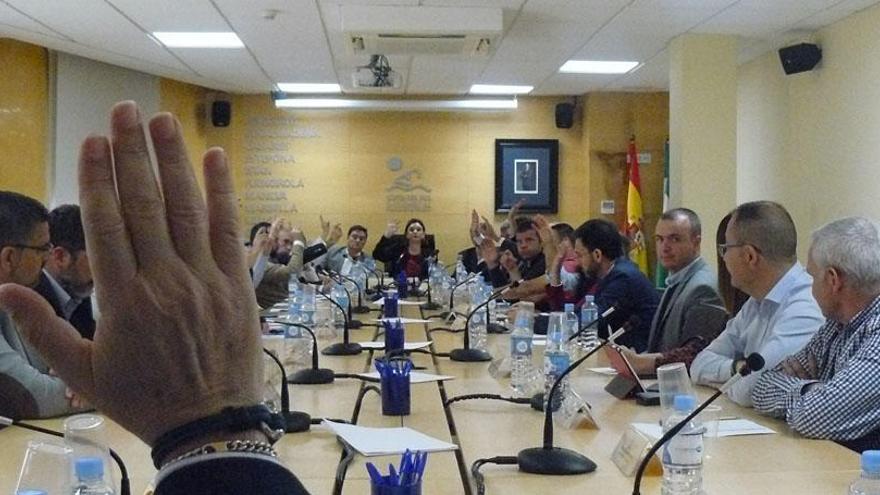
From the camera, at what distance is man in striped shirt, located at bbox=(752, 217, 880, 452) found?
2428mm

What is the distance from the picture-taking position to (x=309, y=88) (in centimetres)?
1030

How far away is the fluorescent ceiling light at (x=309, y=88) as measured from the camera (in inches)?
396

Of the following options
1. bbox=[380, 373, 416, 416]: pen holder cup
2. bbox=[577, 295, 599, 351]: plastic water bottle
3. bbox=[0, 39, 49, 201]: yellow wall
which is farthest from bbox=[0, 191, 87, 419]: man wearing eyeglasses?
bbox=[0, 39, 49, 201]: yellow wall

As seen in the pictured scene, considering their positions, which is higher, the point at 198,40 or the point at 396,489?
the point at 198,40

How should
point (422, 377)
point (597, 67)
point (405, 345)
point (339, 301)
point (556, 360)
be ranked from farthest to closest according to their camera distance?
1. point (597, 67)
2. point (339, 301)
3. point (405, 345)
4. point (422, 377)
5. point (556, 360)

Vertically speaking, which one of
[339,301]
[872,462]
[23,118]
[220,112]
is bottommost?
[339,301]

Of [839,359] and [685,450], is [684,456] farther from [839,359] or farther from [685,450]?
[839,359]

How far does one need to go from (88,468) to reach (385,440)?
2.70ft

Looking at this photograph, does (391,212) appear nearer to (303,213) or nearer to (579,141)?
(303,213)

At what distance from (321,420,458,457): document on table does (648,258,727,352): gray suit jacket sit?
195cm

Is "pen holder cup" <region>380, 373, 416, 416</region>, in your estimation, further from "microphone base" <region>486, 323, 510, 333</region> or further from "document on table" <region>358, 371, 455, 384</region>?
"microphone base" <region>486, 323, 510, 333</region>

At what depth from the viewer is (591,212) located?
35.5 feet

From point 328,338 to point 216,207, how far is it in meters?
3.95

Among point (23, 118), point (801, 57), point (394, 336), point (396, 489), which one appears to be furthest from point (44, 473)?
point (23, 118)
